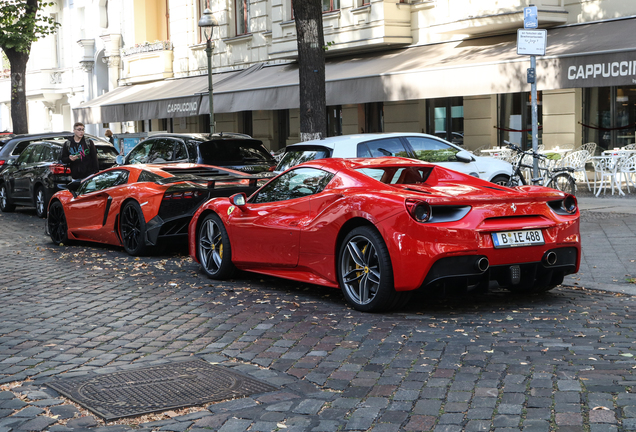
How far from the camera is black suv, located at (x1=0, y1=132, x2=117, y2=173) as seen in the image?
730 inches

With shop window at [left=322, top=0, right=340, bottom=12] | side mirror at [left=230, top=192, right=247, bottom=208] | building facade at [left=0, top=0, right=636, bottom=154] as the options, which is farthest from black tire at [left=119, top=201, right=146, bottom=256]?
shop window at [left=322, top=0, right=340, bottom=12]

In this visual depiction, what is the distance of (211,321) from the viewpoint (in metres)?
6.79

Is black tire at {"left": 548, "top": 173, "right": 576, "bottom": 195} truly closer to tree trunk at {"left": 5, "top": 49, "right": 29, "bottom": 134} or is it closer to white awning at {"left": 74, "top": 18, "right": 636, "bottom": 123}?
white awning at {"left": 74, "top": 18, "right": 636, "bottom": 123}

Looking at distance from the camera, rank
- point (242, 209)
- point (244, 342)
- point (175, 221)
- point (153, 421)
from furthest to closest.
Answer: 1. point (175, 221)
2. point (242, 209)
3. point (244, 342)
4. point (153, 421)

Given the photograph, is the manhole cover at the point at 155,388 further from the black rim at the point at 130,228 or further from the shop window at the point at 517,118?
the shop window at the point at 517,118

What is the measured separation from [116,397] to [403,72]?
13831 mm

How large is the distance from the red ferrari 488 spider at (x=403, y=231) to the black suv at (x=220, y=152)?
211 inches

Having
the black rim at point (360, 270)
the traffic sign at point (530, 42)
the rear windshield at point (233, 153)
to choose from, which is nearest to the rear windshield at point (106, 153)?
the rear windshield at point (233, 153)

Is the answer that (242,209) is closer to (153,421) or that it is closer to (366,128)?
(153,421)

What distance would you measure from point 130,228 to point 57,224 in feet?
6.79

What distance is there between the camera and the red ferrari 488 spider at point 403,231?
6.52 metres

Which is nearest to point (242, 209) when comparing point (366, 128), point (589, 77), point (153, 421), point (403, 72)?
point (153, 421)

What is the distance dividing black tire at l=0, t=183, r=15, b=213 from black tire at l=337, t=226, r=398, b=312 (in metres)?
13.4

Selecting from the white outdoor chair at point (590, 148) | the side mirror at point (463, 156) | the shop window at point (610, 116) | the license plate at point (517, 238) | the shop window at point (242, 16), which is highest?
the shop window at point (242, 16)
